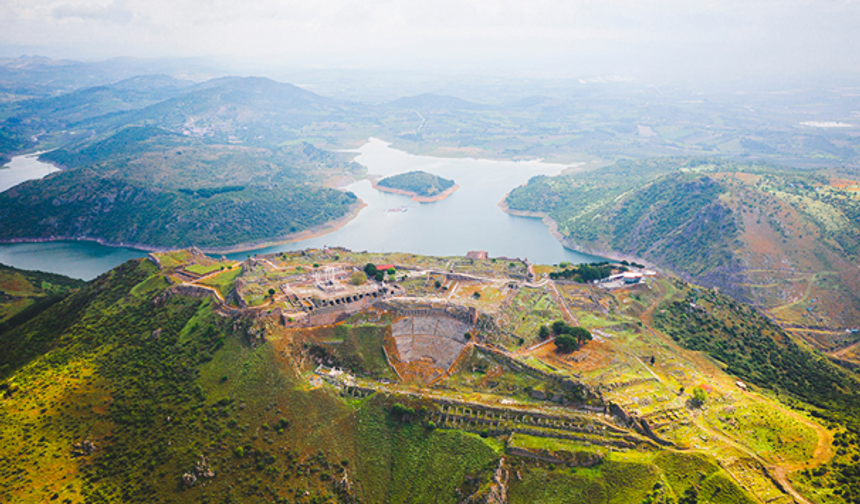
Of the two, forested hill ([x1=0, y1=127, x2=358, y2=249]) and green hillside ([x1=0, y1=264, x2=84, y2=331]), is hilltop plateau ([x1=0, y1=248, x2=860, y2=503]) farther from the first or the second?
forested hill ([x1=0, y1=127, x2=358, y2=249])

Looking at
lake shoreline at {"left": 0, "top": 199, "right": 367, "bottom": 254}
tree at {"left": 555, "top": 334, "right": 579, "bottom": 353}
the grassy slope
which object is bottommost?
lake shoreline at {"left": 0, "top": 199, "right": 367, "bottom": 254}

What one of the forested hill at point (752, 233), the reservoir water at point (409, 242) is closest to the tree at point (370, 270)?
Result: the reservoir water at point (409, 242)

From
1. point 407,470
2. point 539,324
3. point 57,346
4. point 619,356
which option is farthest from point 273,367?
point 619,356

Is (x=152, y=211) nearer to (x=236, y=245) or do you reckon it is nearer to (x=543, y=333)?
(x=236, y=245)

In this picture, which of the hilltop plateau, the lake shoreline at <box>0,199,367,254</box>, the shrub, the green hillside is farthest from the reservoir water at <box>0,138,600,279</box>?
the hilltop plateau

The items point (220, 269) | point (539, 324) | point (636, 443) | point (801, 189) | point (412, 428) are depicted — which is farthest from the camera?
point (801, 189)

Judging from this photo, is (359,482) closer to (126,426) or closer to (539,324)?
(126,426)
